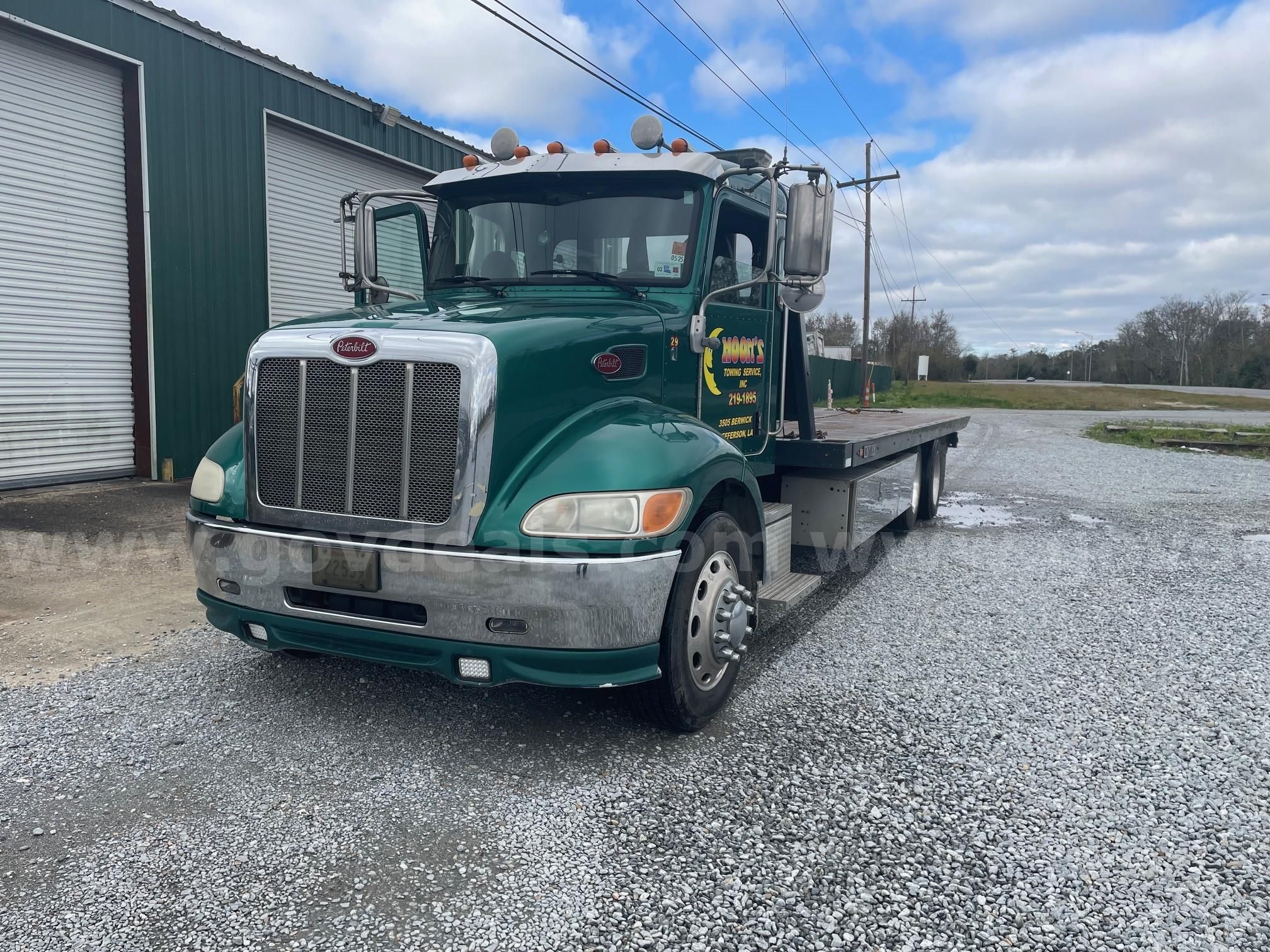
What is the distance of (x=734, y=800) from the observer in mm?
3229

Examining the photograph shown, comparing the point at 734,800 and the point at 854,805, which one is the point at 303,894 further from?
the point at 854,805

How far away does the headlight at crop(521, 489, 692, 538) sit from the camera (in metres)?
3.21

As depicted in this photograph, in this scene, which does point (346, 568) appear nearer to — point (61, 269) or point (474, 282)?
point (474, 282)

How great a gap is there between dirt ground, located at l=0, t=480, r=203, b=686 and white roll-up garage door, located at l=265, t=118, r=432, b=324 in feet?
12.2

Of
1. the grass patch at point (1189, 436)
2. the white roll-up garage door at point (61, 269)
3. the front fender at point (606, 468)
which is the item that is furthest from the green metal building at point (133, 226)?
the grass patch at point (1189, 436)

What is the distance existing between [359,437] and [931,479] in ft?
23.2

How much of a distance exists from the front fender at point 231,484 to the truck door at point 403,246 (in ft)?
5.26

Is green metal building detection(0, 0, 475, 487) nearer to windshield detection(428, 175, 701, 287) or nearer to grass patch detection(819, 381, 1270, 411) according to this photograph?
windshield detection(428, 175, 701, 287)

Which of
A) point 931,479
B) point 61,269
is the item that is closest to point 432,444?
point 931,479

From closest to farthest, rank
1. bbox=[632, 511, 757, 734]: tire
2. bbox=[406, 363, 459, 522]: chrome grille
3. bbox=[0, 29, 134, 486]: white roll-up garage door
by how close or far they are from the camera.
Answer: bbox=[406, 363, 459, 522]: chrome grille, bbox=[632, 511, 757, 734]: tire, bbox=[0, 29, 134, 486]: white roll-up garage door

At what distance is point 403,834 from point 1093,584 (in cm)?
553

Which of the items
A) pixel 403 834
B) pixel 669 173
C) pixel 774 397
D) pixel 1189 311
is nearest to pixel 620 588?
pixel 403 834

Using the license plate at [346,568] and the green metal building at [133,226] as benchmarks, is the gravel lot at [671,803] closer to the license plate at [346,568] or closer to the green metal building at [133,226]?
the license plate at [346,568]

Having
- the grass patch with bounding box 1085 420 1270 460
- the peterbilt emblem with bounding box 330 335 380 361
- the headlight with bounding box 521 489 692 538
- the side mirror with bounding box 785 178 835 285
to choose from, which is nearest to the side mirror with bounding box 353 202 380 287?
the peterbilt emblem with bounding box 330 335 380 361
